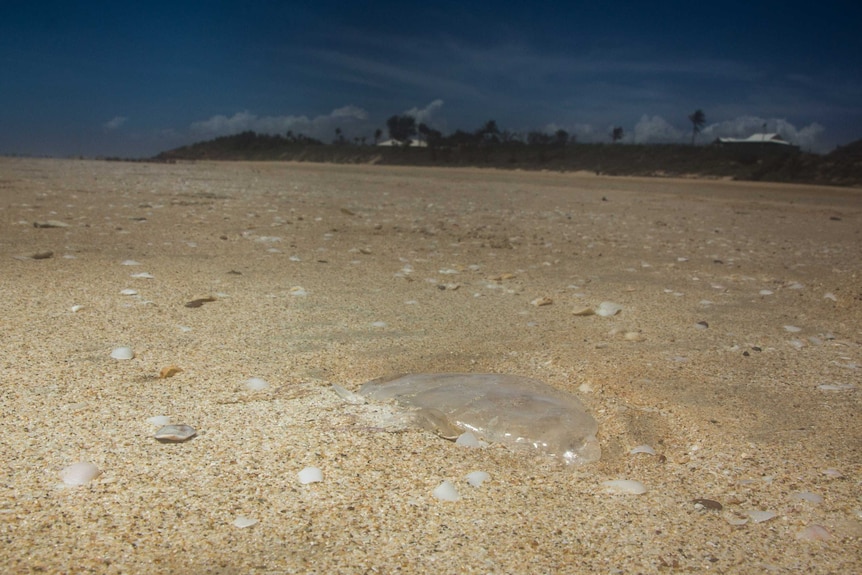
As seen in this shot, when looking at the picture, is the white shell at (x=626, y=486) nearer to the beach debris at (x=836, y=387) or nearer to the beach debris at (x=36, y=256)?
the beach debris at (x=836, y=387)

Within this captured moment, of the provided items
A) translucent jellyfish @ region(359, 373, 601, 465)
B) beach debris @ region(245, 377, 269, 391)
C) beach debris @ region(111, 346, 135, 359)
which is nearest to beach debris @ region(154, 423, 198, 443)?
beach debris @ region(245, 377, 269, 391)

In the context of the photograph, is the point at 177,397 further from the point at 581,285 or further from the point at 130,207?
the point at 130,207

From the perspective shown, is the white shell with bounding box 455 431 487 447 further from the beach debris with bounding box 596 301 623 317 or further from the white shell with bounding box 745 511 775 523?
the beach debris with bounding box 596 301 623 317

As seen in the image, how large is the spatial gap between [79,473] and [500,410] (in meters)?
1.21

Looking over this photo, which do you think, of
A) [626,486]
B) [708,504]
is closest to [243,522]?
[626,486]

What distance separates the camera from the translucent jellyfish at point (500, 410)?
2016 millimetres

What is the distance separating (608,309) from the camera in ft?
12.1

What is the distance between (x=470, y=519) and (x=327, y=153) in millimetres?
51769

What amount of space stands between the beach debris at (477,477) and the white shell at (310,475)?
0.39 meters

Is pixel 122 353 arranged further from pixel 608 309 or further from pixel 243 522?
pixel 608 309

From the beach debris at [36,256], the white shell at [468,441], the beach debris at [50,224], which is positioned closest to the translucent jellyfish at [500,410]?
the white shell at [468,441]

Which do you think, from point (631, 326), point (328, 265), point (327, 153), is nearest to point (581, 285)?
point (631, 326)

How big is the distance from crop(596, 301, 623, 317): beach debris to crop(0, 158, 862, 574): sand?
64 millimetres

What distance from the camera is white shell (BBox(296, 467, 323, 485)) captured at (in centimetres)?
173
